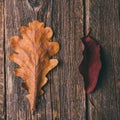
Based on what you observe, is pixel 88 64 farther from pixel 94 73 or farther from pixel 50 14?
pixel 50 14

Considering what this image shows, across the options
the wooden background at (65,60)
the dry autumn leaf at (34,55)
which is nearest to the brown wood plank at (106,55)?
the wooden background at (65,60)

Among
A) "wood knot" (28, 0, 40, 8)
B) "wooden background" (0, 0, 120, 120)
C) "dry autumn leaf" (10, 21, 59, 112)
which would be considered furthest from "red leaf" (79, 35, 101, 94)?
"wood knot" (28, 0, 40, 8)

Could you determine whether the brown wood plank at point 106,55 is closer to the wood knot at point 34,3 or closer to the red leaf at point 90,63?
the red leaf at point 90,63

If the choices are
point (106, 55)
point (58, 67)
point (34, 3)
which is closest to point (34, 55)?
point (58, 67)

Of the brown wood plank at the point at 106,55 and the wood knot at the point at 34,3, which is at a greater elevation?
the wood knot at the point at 34,3

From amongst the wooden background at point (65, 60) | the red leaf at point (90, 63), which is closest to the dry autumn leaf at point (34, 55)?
the wooden background at point (65, 60)

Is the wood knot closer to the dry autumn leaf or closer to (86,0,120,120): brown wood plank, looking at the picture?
the dry autumn leaf

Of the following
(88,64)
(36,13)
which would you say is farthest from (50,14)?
(88,64)
